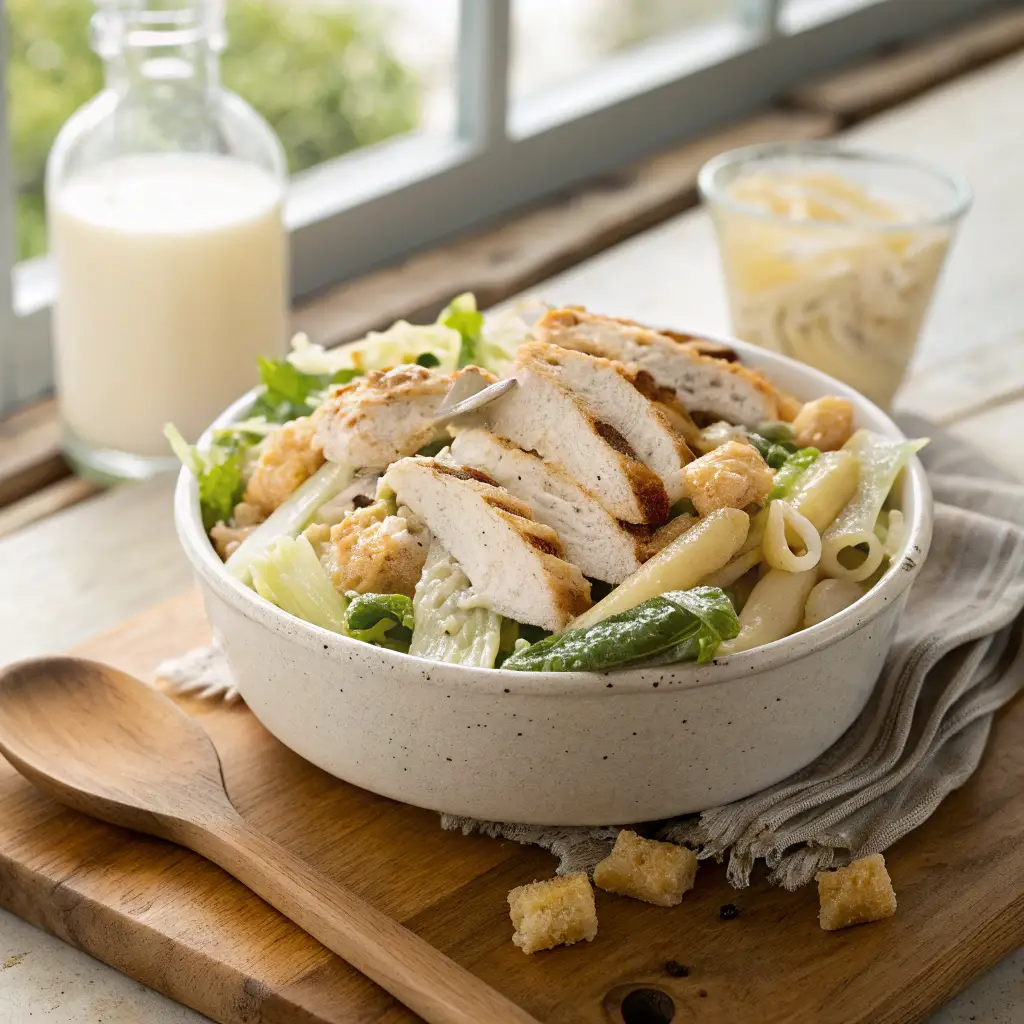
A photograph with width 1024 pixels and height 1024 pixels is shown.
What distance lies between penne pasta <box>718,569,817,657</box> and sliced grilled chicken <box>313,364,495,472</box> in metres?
0.42

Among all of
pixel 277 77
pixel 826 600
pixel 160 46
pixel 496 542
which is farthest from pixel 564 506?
pixel 277 77

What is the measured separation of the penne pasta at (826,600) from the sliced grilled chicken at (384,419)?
46cm

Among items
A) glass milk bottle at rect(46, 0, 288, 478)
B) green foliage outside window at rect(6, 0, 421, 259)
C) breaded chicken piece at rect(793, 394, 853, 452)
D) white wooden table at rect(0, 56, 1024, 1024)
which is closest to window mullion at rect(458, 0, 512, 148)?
white wooden table at rect(0, 56, 1024, 1024)

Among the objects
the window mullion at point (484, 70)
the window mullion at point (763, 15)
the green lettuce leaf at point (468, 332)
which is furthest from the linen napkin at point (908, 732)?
the window mullion at point (763, 15)

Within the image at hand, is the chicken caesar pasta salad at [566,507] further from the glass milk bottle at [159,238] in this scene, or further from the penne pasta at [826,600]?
the glass milk bottle at [159,238]

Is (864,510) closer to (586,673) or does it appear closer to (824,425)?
(824,425)

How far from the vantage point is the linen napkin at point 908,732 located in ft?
5.77

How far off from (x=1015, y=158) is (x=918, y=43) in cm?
77

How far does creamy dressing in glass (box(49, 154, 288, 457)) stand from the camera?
2553mm

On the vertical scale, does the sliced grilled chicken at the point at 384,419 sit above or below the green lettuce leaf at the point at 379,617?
above

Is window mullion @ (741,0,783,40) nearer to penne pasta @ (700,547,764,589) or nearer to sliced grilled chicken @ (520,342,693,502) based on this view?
sliced grilled chicken @ (520,342,693,502)

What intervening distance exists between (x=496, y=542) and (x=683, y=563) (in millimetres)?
203

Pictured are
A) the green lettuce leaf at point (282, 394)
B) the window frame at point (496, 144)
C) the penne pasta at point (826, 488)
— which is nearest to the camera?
the penne pasta at point (826, 488)

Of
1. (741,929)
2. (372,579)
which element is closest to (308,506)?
(372,579)
